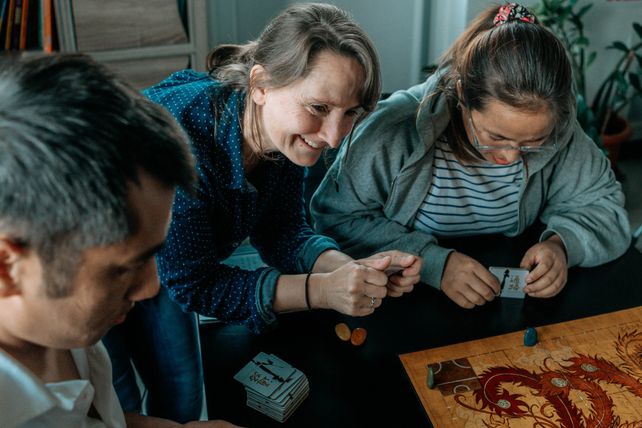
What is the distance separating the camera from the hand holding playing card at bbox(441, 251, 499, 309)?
1447mm

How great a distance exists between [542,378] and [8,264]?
3.18 ft

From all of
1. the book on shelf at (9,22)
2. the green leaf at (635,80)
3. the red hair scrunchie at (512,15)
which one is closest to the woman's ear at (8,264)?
the red hair scrunchie at (512,15)

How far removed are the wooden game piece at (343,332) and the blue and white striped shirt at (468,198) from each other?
1.62ft

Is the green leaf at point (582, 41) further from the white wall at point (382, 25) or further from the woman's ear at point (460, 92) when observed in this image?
the woman's ear at point (460, 92)

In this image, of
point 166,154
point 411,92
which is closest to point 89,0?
point 411,92

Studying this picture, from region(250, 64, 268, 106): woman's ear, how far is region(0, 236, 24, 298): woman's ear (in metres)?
0.69

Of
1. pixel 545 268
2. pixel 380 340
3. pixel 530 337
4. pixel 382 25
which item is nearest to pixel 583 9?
pixel 382 25

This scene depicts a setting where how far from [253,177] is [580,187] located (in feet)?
2.91

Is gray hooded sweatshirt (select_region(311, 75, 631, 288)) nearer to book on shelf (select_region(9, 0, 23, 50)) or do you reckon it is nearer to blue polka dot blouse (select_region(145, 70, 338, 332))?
blue polka dot blouse (select_region(145, 70, 338, 332))

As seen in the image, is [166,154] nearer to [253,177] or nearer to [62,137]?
[62,137]

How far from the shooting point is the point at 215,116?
1344 millimetres

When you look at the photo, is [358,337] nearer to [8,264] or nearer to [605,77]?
[8,264]

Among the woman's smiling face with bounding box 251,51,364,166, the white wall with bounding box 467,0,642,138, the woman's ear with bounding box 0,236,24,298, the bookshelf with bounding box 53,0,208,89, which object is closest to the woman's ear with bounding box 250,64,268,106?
the woman's smiling face with bounding box 251,51,364,166

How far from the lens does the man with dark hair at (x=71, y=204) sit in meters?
0.69
